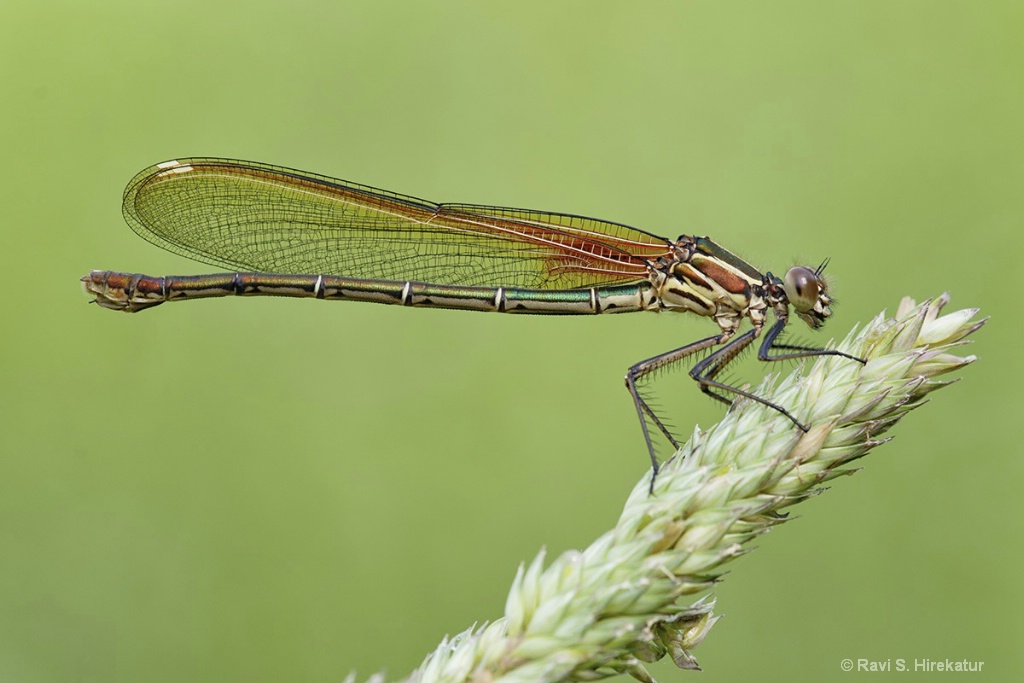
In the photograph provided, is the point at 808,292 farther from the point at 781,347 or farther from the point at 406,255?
the point at 406,255

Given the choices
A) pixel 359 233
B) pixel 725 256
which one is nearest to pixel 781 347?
pixel 725 256

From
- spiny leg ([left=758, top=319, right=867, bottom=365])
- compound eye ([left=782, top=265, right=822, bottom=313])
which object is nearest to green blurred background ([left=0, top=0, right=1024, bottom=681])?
compound eye ([left=782, top=265, right=822, bottom=313])

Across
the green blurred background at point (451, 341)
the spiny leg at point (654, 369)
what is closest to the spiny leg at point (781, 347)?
the spiny leg at point (654, 369)

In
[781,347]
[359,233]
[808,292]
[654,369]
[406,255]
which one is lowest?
[654,369]

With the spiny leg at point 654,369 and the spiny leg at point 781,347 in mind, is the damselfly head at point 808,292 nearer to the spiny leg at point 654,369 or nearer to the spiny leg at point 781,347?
the spiny leg at point 781,347

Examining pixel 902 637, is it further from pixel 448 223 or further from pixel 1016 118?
pixel 1016 118

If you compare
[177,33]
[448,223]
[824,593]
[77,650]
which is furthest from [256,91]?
[824,593]

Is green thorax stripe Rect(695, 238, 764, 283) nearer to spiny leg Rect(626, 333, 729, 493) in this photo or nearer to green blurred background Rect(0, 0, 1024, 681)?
green blurred background Rect(0, 0, 1024, 681)
